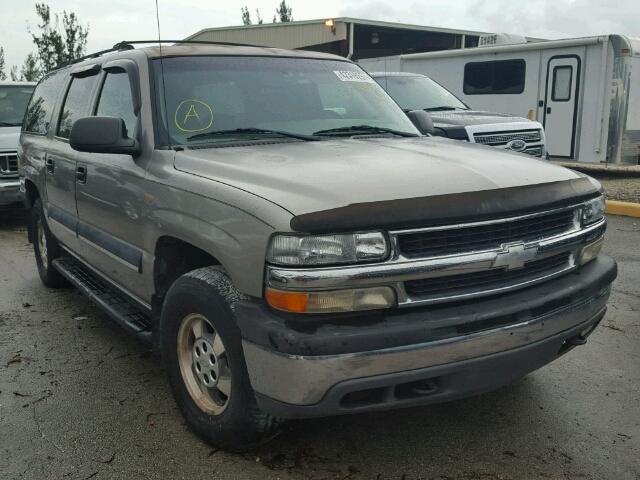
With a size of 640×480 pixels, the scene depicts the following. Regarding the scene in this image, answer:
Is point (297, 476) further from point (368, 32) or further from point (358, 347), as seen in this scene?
point (368, 32)

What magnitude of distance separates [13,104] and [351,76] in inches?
293

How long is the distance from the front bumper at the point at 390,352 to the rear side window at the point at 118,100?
1.74 m

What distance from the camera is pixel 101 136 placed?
335 cm

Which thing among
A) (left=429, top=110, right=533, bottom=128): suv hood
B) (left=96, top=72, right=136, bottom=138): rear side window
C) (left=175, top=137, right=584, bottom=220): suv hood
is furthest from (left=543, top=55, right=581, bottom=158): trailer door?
(left=96, top=72, right=136, bottom=138): rear side window

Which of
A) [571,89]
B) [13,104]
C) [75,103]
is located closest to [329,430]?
[75,103]

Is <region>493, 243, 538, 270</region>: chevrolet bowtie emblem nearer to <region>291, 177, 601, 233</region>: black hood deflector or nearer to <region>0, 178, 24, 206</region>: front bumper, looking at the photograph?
<region>291, 177, 601, 233</region>: black hood deflector

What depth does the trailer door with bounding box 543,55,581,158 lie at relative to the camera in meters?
12.5

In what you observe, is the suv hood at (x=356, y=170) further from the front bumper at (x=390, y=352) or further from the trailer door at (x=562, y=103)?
the trailer door at (x=562, y=103)

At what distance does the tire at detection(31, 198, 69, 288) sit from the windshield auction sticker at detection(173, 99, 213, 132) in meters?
2.39

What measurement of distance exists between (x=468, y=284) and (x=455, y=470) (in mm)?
851

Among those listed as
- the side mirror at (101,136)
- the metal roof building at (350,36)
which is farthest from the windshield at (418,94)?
the metal roof building at (350,36)

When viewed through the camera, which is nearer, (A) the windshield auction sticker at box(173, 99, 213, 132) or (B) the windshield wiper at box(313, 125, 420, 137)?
(A) the windshield auction sticker at box(173, 99, 213, 132)

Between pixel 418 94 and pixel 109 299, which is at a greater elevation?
pixel 418 94

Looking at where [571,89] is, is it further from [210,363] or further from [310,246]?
[310,246]
